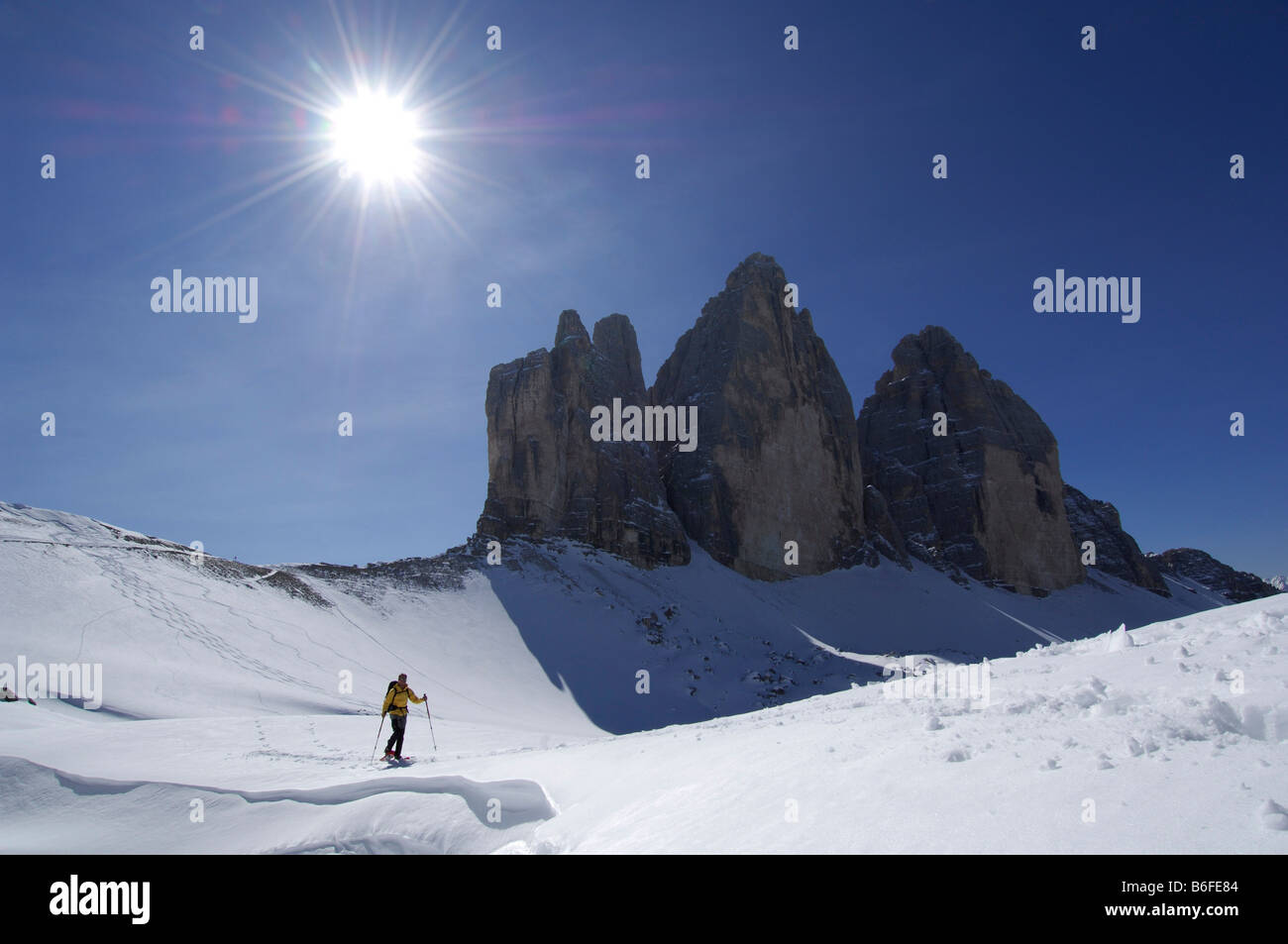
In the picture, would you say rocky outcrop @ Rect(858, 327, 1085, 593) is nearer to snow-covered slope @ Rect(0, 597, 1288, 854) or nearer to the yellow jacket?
the yellow jacket

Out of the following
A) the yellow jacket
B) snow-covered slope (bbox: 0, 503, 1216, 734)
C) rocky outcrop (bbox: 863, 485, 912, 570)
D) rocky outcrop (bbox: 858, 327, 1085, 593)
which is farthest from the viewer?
rocky outcrop (bbox: 858, 327, 1085, 593)

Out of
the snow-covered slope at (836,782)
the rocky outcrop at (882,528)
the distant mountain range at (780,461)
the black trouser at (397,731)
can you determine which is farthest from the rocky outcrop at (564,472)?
the snow-covered slope at (836,782)

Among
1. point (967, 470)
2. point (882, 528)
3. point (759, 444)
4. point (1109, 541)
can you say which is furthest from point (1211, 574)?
point (759, 444)

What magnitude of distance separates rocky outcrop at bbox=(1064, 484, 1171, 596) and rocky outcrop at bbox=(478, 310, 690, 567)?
2531 inches

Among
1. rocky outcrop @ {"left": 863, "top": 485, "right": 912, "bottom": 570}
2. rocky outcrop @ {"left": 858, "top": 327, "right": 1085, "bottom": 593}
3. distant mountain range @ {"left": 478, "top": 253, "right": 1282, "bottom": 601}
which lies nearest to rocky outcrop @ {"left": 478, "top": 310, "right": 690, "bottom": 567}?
distant mountain range @ {"left": 478, "top": 253, "right": 1282, "bottom": 601}

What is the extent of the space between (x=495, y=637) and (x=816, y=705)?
93.2 ft

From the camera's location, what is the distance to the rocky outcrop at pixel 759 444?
65562 mm

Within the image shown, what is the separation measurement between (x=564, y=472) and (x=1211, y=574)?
128m

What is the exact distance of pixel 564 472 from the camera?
55.2 m

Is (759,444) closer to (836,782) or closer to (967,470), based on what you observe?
(967,470)

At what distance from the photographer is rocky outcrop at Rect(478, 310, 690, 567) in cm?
5303

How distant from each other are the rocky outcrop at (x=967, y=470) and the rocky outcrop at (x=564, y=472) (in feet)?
137
